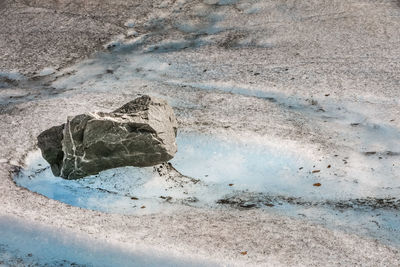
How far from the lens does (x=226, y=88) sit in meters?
7.71

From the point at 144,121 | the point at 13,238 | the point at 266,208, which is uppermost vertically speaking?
the point at 144,121

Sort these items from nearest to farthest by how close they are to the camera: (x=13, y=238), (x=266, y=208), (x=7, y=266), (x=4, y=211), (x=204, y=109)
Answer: (x=7, y=266) < (x=13, y=238) < (x=4, y=211) < (x=266, y=208) < (x=204, y=109)

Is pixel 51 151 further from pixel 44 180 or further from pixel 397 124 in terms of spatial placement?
pixel 397 124

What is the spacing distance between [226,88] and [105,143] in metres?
2.87

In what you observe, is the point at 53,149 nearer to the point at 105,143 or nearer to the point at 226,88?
the point at 105,143

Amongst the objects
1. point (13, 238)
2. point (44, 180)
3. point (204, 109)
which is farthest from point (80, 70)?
point (13, 238)

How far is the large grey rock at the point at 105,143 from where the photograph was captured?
17.9ft

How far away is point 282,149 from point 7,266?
3.53m

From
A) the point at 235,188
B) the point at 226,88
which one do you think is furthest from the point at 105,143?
the point at 226,88

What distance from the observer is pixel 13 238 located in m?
4.23

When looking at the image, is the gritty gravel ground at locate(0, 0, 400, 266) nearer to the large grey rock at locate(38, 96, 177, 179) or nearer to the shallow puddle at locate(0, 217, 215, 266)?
the shallow puddle at locate(0, 217, 215, 266)

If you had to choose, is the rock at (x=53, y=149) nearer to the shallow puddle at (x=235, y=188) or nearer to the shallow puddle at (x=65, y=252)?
the shallow puddle at (x=235, y=188)

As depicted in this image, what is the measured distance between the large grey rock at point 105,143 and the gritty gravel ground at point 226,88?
575 mm

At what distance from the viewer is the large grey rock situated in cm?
544
